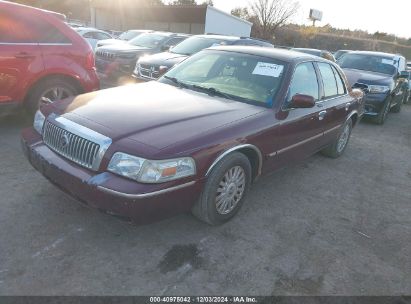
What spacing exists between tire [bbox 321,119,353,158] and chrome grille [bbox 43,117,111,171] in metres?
4.13

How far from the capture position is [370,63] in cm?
1047

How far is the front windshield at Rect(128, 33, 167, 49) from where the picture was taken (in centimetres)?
1166

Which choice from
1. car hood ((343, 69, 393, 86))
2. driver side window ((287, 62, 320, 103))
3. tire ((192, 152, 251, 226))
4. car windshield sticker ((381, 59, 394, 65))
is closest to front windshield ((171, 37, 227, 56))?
car hood ((343, 69, 393, 86))

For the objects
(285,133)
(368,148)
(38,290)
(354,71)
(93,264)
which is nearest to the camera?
(38,290)

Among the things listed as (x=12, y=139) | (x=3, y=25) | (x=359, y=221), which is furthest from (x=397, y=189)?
(x=3, y=25)

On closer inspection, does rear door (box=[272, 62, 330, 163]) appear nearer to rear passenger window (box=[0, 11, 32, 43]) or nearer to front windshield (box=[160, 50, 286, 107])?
front windshield (box=[160, 50, 286, 107])

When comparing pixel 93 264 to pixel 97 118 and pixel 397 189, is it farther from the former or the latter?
pixel 397 189

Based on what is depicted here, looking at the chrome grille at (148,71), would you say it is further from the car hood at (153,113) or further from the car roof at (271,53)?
the car hood at (153,113)

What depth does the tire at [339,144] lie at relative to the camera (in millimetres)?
5992

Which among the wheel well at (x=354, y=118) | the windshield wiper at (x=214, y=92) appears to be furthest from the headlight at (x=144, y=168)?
the wheel well at (x=354, y=118)

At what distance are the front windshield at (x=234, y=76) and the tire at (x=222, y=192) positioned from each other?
2.63 feet

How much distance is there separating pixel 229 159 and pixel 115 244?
4.09 ft

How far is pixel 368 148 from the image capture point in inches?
284

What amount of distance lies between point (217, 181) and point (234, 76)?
1.57 meters
